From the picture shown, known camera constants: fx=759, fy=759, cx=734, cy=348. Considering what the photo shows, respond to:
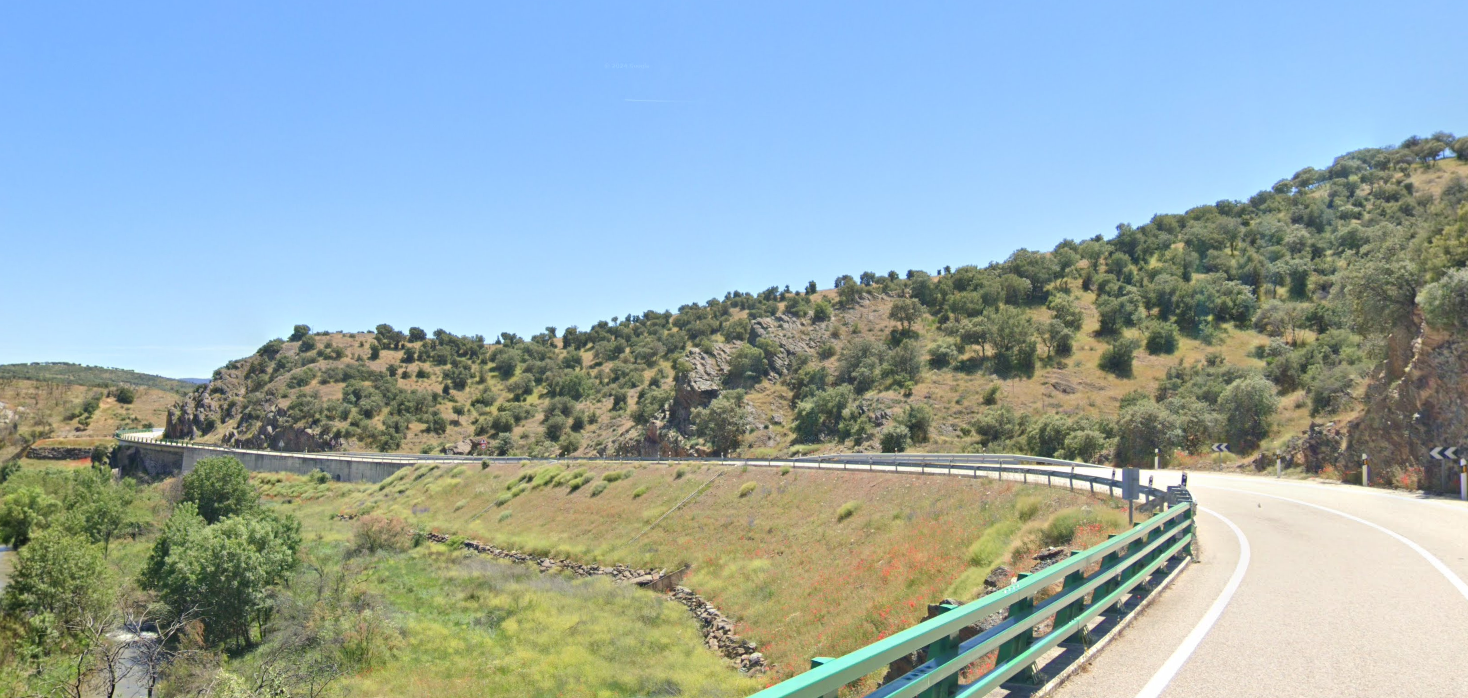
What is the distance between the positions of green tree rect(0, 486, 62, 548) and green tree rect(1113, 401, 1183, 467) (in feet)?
232

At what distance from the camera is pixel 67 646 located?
1229 inches

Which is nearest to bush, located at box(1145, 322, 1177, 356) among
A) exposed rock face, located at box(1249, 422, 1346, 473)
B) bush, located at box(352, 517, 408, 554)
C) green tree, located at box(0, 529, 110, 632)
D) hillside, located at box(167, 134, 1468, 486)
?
hillside, located at box(167, 134, 1468, 486)

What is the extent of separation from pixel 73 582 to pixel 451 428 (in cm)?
7020

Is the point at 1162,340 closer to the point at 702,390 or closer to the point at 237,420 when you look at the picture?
the point at 702,390

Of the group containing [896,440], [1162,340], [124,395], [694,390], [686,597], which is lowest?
[686,597]

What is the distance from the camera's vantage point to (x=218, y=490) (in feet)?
170

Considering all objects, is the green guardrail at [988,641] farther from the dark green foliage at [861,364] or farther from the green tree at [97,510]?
the dark green foliage at [861,364]

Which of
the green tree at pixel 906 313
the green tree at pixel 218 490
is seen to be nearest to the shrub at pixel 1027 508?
the green tree at pixel 218 490

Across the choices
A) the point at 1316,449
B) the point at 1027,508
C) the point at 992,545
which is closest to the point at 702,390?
the point at 1316,449

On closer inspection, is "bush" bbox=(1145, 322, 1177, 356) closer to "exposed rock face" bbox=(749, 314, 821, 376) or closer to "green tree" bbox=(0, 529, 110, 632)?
"exposed rock face" bbox=(749, 314, 821, 376)

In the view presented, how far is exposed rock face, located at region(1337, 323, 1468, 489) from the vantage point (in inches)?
897

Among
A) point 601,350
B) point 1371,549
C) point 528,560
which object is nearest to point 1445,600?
point 1371,549

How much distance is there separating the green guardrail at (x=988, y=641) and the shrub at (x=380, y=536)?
1678 inches

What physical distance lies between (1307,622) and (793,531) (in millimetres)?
23053
